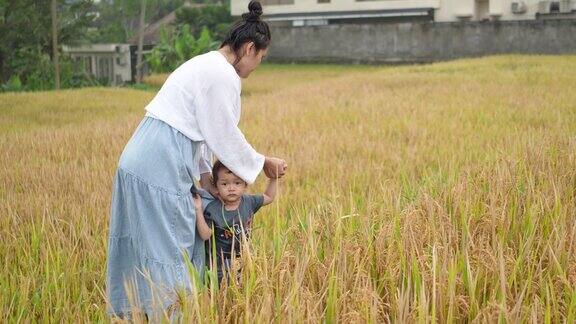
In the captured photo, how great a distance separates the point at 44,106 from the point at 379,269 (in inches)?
311

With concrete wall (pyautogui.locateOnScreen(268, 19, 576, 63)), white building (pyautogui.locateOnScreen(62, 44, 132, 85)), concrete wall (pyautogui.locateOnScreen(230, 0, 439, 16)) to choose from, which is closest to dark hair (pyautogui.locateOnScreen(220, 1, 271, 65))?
white building (pyautogui.locateOnScreen(62, 44, 132, 85))

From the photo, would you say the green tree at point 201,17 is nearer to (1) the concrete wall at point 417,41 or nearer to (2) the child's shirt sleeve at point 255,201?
(1) the concrete wall at point 417,41

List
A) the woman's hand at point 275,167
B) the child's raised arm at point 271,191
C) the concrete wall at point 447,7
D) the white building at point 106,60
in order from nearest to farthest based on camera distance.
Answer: the woman's hand at point 275,167
the child's raised arm at point 271,191
the white building at point 106,60
the concrete wall at point 447,7

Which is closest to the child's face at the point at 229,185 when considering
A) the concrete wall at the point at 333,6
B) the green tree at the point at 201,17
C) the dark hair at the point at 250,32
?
the dark hair at the point at 250,32

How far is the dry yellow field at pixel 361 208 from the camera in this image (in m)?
1.82

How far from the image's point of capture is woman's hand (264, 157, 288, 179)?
2307 mm

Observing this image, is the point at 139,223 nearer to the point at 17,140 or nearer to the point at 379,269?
the point at 379,269

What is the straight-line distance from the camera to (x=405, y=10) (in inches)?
826

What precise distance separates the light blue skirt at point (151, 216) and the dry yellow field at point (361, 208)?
161 mm

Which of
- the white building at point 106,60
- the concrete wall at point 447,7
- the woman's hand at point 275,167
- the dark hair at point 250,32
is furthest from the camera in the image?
the concrete wall at point 447,7

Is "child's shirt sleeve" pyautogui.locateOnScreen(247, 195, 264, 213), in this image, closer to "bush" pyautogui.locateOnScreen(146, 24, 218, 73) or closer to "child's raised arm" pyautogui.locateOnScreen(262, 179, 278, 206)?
"child's raised arm" pyautogui.locateOnScreen(262, 179, 278, 206)

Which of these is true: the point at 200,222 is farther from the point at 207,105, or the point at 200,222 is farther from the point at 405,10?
the point at 405,10

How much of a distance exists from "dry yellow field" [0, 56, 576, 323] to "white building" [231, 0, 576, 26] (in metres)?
10.8

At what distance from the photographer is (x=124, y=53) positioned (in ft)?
48.9
